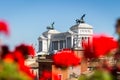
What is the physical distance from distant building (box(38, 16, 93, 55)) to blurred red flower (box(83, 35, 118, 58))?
357 feet

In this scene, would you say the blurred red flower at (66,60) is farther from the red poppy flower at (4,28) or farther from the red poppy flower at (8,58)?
the red poppy flower at (4,28)

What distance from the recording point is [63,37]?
5640 inches

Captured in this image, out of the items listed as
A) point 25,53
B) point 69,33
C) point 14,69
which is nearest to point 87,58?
point 25,53

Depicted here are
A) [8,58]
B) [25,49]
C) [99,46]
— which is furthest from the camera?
[25,49]

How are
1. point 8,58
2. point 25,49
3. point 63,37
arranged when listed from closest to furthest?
1. point 8,58
2. point 25,49
3. point 63,37

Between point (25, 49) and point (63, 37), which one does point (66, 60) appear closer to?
point (25, 49)

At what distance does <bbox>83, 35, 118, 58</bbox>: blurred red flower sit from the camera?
4312 mm

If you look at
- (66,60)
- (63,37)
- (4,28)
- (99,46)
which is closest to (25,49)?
(66,60)

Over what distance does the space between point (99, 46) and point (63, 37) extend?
456 ft

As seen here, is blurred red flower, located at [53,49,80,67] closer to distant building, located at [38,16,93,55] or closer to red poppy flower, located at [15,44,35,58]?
red poppy flower, located at [15,44,35,58]

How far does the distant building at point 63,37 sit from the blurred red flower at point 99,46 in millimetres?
108805

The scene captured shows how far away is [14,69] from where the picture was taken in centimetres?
389

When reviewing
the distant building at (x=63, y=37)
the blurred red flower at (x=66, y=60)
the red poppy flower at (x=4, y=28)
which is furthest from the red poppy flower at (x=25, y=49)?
the distant building at (x=63, y=37)

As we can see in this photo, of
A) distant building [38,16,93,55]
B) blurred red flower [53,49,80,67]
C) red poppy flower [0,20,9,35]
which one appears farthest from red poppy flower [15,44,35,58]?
distant building [38,16,93,55]
